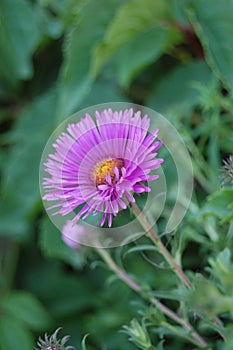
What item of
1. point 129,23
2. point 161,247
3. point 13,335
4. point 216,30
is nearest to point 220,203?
point 161,247

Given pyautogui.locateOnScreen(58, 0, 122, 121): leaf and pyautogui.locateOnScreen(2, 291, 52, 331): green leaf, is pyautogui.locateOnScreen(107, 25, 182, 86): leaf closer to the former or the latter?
pyautogui.locateOnScreen(58, 0, 122, 121): leaf

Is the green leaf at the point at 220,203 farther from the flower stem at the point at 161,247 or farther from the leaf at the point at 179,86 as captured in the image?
the leaf at the point at 179,86

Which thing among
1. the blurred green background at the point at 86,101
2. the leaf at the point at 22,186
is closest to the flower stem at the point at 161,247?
the blurred green background at the point at 86,101

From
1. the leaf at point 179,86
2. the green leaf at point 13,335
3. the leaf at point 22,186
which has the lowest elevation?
the green leaf at point 13,335

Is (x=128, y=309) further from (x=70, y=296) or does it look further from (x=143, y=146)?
(x=143, y=146)

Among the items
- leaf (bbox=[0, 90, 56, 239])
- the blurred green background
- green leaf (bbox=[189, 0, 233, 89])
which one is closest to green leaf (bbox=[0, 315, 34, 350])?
the blurred green background

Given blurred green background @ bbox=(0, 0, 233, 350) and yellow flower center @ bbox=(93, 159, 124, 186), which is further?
blurred green background @ bbox=(0, 0, 233, 350)

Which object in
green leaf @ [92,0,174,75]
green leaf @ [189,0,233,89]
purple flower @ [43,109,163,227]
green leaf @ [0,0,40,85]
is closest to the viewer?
purple flower @ [43,109,163,227]

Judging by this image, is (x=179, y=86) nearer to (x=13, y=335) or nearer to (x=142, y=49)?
(x=142, y=49)
